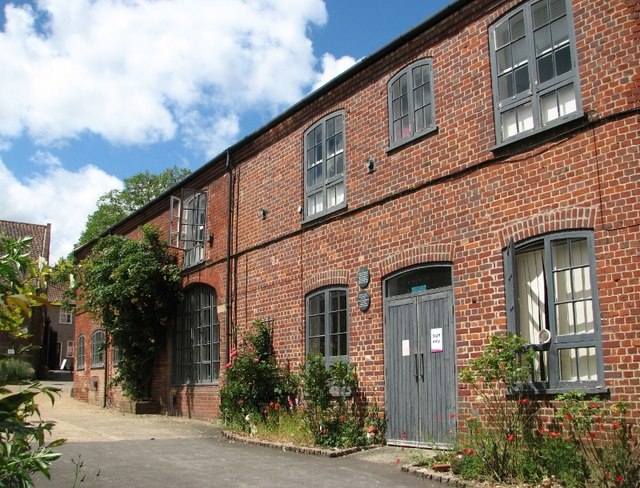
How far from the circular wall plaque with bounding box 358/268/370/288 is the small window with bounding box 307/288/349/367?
559 millimetres

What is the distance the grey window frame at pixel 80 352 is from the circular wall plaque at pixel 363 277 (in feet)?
57.6

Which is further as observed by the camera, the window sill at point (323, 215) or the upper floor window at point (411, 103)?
the window sill at point (323, 215)

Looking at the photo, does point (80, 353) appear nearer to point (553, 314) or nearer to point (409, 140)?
point (409, 140)

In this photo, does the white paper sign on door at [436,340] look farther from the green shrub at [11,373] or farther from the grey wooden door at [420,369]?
the green shrub at [11,373]

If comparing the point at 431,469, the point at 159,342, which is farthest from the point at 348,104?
the point at 159,342

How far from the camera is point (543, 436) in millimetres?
7758

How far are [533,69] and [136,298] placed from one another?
1222 cm

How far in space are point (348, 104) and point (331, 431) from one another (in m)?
5.69

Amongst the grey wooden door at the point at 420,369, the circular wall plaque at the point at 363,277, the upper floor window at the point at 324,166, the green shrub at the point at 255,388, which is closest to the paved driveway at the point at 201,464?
the grey wooden door at the point at 420,369

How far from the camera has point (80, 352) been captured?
2644 centimetres

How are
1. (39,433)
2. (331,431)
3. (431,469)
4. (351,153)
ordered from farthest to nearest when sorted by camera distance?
(351,153) → (331,431) → (431,469) → (39,433)

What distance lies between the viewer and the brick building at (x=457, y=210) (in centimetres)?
780

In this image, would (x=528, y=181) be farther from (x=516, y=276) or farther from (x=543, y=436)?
(x=543, y=436)

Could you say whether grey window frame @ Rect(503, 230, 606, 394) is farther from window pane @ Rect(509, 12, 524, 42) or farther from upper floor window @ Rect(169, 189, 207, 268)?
upper floor window @ Rect(169, 189, 207, 268)
